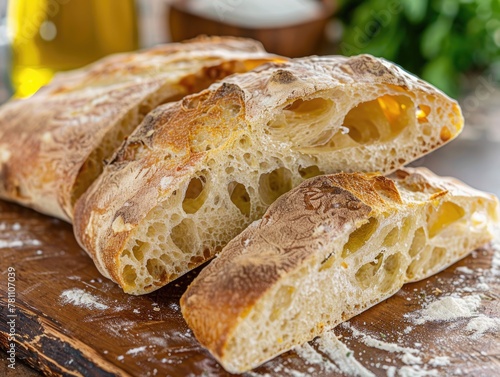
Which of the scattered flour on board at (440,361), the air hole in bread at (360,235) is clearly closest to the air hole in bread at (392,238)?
the air hole in bread at (360,235)

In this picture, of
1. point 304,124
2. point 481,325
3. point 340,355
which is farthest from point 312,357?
point 304,124

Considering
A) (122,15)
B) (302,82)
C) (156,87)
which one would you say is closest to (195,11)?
(122,15)

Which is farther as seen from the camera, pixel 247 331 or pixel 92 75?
pixel 92 75

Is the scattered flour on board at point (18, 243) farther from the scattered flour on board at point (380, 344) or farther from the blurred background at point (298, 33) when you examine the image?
the blurred background at point (298, 33)

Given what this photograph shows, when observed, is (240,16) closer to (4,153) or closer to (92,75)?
(92,75)

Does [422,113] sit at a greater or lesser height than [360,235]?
greater

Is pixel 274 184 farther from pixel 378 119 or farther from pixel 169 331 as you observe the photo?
pixel 169 331
